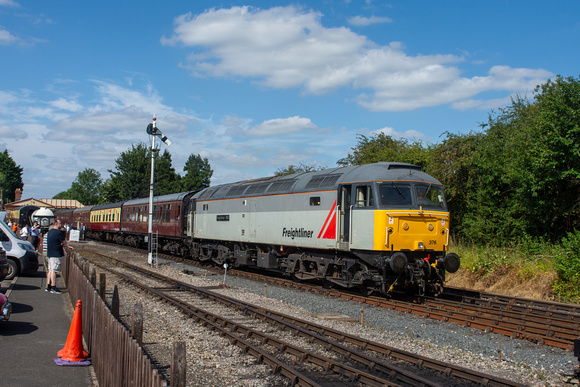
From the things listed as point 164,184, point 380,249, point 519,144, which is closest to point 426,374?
point 380,249

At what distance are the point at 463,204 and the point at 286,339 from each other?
19.2 meters

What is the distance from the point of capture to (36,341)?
8.35m

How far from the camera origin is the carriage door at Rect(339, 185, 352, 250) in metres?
13.9

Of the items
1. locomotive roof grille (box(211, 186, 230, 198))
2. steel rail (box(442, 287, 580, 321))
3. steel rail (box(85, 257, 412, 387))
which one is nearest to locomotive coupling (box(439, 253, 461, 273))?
steel rail (box(442, 287, 580, 321))

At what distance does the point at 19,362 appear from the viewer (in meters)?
7.08

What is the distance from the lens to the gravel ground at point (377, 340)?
7338 millimetres

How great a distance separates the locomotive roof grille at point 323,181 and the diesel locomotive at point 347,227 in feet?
0.13

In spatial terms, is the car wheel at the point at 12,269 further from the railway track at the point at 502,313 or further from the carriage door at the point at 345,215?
the carriage door at the point at 345,215

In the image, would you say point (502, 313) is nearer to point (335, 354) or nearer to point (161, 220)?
point (335, 354)

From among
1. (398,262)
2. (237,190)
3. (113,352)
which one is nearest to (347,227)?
(398,262)

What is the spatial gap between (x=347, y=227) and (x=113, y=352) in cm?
914

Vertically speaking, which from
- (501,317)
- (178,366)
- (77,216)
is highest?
(77,216)

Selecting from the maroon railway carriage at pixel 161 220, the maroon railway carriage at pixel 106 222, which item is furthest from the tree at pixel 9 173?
the maroon railway carriage at pixel 161 220

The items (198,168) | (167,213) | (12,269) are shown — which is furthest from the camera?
(198,168)
